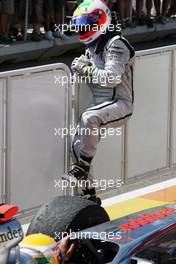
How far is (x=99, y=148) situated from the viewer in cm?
781

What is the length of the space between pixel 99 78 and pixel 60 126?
53 centimetres

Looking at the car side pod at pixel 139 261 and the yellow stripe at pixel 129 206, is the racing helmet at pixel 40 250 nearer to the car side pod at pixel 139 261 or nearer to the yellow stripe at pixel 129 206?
the car side pod at pixel 139 261

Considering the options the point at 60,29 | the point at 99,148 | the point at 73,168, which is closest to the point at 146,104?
the point at 99,148

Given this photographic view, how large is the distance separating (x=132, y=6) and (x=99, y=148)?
10.3 metres

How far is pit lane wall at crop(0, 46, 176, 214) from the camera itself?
22.4ft

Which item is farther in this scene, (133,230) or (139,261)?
(133,230)

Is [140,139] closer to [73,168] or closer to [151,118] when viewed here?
[151,118]

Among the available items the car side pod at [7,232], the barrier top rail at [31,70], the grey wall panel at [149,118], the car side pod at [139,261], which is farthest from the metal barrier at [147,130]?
the car side pod at [7,232]

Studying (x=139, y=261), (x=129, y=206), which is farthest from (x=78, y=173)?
(x=139, y=261)

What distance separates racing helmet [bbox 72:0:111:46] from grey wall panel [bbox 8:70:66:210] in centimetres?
42

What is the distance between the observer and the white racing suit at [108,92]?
7.18 metres

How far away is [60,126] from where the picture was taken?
A: 288 inches

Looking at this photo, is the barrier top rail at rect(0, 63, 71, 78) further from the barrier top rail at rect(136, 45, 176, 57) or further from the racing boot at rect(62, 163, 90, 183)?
the barrier top rail at rect(136, 45, 176, 57)

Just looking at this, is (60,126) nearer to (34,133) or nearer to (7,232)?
(34,133)
